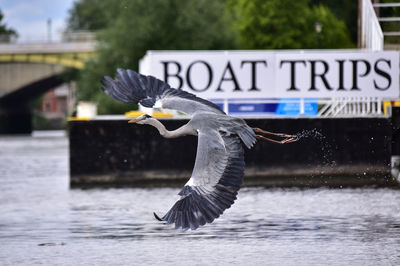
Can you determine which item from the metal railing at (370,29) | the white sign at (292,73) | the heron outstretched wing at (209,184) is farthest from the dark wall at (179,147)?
the heron outstretched wing at (209,184)

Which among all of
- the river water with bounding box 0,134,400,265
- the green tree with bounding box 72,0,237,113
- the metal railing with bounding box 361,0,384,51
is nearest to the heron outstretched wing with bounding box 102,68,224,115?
the river water with bounding box 0,134,400,265

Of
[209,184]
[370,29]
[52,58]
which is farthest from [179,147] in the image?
[52,58]

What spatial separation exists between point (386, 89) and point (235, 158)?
1701cm

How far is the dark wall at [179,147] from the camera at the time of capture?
27.6m

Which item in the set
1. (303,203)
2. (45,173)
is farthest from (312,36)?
(303,203)

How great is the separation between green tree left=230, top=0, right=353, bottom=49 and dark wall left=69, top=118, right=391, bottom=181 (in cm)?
3113

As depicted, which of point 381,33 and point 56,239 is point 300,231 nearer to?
point 56,239

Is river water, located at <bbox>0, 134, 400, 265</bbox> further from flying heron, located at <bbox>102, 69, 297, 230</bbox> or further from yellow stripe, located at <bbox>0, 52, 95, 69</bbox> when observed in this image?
yellow stripe, located at <bbox>0, 52, 95, 69</bbox>

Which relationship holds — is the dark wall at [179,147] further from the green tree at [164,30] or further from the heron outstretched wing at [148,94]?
the green tree at [164,30]

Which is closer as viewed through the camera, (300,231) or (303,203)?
(300,231)

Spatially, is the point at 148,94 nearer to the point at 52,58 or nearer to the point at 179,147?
the point at 179,147

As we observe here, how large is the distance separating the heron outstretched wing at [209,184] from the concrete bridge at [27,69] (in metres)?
70.5

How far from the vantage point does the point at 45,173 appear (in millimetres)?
35594

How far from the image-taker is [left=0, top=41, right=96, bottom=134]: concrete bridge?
88312 millimetres
